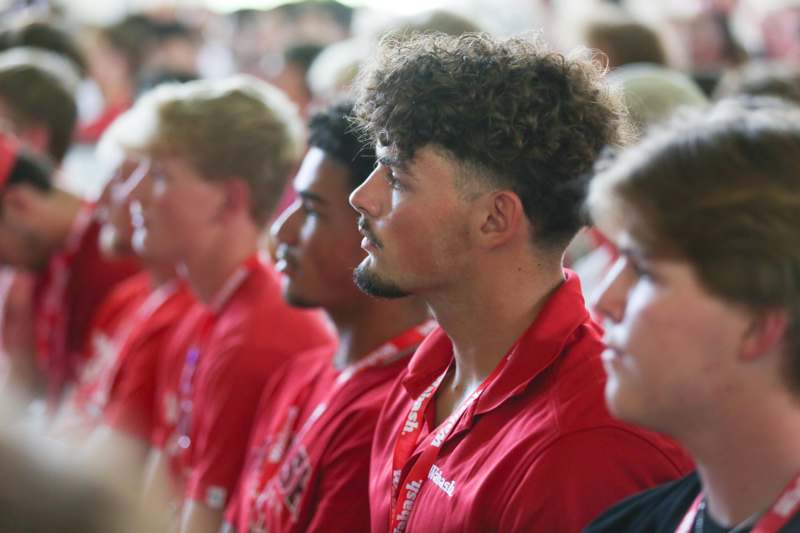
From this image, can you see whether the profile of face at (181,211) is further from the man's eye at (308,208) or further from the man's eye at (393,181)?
the man's eye at (393,181)

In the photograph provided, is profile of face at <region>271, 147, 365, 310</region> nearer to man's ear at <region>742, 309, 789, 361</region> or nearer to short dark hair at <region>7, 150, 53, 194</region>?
man's ear at <region>742, 309, 789, 361</region>

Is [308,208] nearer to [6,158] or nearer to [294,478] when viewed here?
[294,478]

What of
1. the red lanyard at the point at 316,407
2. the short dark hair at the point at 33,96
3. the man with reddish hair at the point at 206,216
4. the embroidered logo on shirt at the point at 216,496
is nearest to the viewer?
the red lanyard at the point at 316,407

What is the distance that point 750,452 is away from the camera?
1.20 meters

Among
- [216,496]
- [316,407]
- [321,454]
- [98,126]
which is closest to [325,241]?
[316,407]

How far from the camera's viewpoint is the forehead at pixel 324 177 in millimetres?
2160

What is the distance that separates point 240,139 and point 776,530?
1978 millimetres

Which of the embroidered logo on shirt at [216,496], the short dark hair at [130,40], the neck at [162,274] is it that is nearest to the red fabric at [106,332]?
the neck at [162,274]

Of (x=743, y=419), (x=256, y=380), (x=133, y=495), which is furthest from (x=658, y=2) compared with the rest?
(x=133, y=495)

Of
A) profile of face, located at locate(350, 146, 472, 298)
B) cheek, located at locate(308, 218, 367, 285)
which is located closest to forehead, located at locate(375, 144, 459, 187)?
profile of face, located at locate(350, 146, 472, 298)

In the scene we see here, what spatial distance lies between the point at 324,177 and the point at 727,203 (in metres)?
1.11

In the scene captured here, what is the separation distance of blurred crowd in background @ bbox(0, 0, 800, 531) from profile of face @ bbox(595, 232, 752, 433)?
237mm

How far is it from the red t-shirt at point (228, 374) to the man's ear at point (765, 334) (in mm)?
1441

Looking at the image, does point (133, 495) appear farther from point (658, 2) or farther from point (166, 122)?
point (658, 2)
